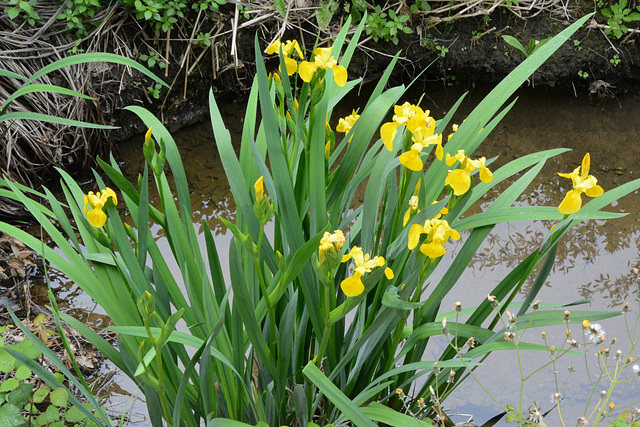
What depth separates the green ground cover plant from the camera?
0.82 m

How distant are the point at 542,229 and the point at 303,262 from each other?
1.21 m

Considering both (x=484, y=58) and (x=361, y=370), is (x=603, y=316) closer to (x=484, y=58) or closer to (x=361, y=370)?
(x=361, y=370)

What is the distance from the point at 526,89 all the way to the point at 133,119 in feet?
4.98

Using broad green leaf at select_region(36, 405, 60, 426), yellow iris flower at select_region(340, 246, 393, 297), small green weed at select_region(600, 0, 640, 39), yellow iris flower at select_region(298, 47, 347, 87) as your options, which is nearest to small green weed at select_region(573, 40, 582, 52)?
small green weed at select_region(600, 0, 640, 39)

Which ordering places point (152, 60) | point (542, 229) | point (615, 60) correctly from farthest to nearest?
point (615, 60), point (152, 60), point (542, 229)

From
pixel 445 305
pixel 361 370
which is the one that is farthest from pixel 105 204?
pixel 445 305

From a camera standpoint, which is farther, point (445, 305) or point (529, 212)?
point (445, 305)

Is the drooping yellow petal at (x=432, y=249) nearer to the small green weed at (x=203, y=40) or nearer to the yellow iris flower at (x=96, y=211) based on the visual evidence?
the yellow iris flower at (x=96, y=211)

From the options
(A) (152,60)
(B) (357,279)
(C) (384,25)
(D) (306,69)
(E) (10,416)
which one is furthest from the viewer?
(C) (384,25)

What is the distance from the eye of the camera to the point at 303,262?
80cm

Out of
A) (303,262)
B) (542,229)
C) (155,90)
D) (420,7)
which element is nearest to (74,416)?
(303,262)

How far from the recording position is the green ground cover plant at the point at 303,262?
818mm

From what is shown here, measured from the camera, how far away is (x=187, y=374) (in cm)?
80

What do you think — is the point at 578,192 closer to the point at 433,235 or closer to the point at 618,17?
the point at 433,235
